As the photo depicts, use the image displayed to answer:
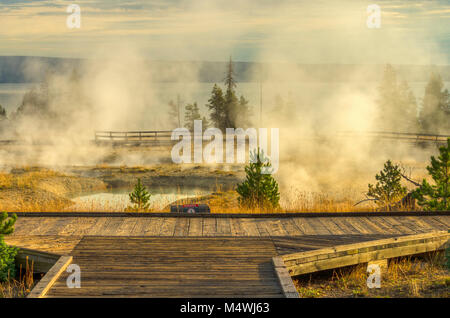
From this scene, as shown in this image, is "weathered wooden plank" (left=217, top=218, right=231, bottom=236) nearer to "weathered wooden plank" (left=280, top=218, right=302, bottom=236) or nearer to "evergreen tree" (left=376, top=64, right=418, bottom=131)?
"weathered wooden plank" (left=280, top=218, right=302, bottom=236)

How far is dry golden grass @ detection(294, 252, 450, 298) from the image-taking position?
748 centimetres

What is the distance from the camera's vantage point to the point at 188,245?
826 cm

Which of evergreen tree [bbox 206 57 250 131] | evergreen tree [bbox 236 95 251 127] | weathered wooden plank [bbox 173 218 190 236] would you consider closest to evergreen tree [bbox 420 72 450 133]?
evergreen tree [bbox 236 95 251 127]

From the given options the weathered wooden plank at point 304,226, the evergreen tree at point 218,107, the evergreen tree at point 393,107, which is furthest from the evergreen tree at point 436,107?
the weathered wooden plank at point 304,226

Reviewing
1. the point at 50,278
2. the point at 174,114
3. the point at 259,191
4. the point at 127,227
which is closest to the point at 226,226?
the point at 127,227

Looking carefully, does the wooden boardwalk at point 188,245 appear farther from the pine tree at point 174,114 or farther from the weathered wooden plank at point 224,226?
the pine tree at point 174,114

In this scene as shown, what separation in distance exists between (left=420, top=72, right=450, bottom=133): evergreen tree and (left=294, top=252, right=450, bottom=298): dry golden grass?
166 ft

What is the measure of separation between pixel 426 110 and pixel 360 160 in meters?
23.3

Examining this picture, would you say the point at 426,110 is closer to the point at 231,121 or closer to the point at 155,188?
the point at 231,121

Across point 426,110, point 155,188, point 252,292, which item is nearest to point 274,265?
point 252,292

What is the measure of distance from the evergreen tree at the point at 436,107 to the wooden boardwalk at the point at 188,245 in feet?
162

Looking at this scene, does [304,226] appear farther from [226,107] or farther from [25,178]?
[226,107]

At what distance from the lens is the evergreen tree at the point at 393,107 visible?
57.6m
